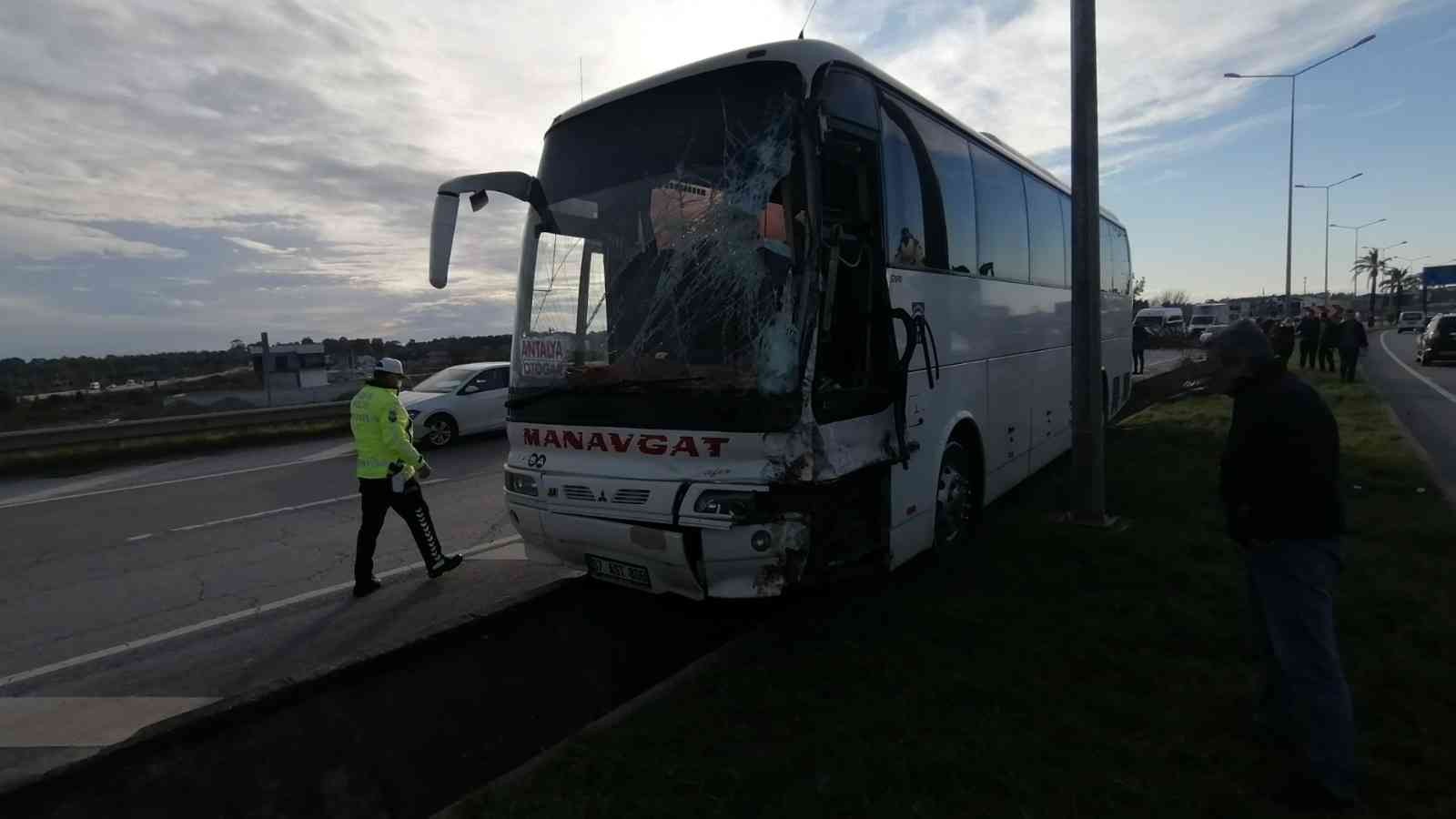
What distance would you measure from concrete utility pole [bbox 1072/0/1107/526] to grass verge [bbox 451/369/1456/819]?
0.91 m

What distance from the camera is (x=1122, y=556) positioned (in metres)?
5.91

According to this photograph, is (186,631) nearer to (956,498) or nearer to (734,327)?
(734,327)

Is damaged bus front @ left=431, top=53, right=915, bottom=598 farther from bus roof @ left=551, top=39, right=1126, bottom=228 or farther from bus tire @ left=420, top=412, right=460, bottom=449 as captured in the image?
bus tire @ left=420, top=412, right=460, bottom=449

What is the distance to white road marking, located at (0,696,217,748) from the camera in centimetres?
424

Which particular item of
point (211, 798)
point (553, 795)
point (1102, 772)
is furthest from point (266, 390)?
point (1102, 772)

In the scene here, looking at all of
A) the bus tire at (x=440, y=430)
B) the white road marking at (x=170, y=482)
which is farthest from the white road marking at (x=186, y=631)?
the bus tire at (x=440, y=430)

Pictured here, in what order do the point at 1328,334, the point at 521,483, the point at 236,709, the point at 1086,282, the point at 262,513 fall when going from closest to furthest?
the point at 236,709
the point at 521,483
the point at 1086,282
the point at 262,513
the point at 1328,334

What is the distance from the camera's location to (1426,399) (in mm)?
15984

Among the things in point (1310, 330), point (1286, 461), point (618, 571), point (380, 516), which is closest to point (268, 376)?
point (380, 516)

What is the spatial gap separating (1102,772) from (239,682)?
480 centimetres

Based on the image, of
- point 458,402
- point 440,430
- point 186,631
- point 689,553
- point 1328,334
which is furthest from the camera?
point 1328,334

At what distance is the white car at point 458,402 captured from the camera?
48.7 feet

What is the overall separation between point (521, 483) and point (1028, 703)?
126 inches

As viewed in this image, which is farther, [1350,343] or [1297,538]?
[1350,343]
